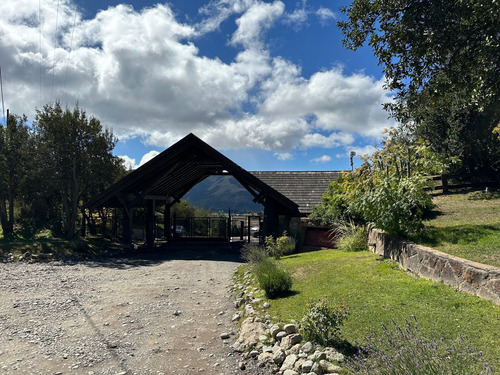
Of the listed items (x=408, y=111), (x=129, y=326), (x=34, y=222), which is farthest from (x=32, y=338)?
(x=34, y=222)

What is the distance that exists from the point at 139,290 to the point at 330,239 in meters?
8.57

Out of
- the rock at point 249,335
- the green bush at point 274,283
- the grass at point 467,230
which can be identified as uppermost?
the grass at point 467,230

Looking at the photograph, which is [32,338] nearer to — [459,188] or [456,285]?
[456,285]

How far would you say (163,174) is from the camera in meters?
17.4

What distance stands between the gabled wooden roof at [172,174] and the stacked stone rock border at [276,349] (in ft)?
29.5

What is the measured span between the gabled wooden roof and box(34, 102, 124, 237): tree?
10.5ft

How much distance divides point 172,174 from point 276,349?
15.1 meters

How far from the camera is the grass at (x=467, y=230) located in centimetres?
623

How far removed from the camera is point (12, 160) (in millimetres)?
19250

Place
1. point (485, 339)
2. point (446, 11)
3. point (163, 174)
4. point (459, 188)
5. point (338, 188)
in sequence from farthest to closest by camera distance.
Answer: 1. point (163, 174)
2. point (459, 188)
3. point (338, 188)
4. point (446, 11)
5. point (485, 339)

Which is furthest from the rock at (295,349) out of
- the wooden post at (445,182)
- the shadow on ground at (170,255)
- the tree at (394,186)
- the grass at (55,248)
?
the wooden post at (445,182)

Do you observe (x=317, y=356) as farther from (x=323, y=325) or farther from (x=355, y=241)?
(x=355, y=241)

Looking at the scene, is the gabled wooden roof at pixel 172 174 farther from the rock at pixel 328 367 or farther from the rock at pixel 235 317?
the rock at pixel 328 367

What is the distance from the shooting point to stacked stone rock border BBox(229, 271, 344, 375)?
4.16 meters
